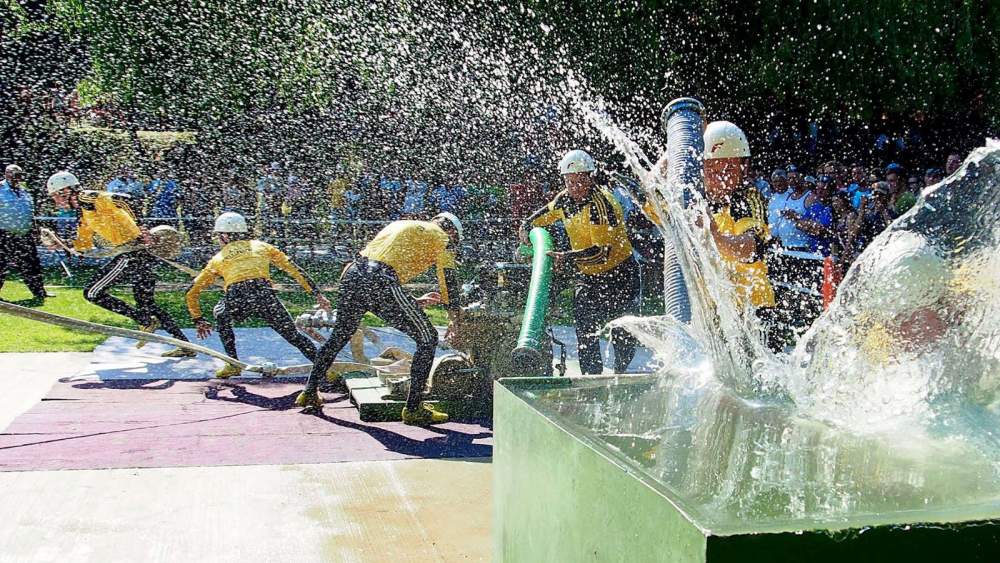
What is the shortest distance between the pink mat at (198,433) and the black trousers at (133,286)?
1557mm

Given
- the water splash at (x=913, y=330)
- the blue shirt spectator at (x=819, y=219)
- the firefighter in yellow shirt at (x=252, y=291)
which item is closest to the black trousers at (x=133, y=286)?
the firefighter in yellow shirt at (x=252, y=291)

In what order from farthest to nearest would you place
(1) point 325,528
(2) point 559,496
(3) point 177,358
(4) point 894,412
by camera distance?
(3) point 177,358, (1) point 325,528, (4) point 894,412, (2) point 559,496

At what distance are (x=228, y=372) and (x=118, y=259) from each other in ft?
6.13

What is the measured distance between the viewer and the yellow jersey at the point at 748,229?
4.70m

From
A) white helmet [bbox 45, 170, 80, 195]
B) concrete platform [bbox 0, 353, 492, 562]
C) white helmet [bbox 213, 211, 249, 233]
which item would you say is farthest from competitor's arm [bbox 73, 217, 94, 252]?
concrete platform [bbox 0, 353, 492, 562]

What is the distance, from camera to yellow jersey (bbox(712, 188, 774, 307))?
15.4 ft

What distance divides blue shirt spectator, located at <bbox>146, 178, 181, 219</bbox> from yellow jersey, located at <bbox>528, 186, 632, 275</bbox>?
11.9 meters

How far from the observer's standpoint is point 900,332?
2.92m

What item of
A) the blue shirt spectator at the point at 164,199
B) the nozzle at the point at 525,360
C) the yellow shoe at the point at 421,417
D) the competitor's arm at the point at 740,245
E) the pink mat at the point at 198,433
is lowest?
the pink mat at the point at 198,433

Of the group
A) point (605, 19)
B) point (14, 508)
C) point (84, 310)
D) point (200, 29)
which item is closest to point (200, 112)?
point (200, 29)

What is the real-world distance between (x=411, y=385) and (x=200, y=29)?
29.5 feet

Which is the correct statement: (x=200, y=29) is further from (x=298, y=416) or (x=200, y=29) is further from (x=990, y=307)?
(x=990, y=307)

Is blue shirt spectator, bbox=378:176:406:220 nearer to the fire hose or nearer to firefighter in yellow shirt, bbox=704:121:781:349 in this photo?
the fire hose

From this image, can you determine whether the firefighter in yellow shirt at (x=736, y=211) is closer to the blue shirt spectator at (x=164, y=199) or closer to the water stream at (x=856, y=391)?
the water stream at (x=856, y=391)
